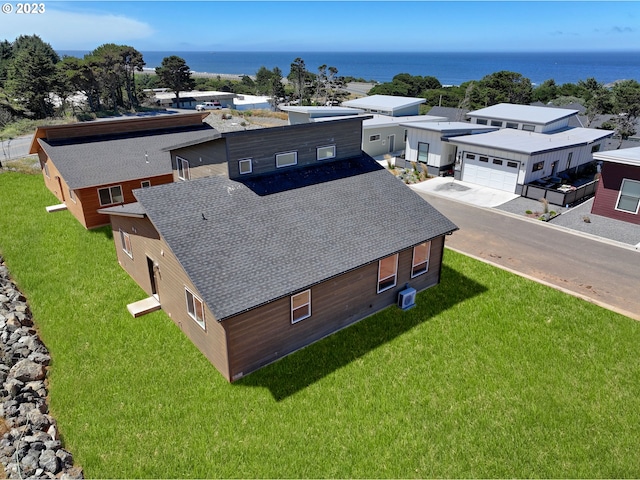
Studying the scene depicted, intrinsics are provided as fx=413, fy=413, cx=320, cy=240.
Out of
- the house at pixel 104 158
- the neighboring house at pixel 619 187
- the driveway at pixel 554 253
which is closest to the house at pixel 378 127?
the house at pixel 104 158

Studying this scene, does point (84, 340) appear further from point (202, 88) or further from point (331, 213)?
point (202, 88)

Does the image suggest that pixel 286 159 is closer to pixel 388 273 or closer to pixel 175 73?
pixel 388 273

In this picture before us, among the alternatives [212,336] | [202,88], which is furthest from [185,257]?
[202,88]

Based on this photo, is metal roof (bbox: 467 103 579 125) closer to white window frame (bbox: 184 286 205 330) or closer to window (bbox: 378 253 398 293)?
window (bbox: 378 253 398 293)

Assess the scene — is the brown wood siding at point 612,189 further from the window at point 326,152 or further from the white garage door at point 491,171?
the window at point 326,152

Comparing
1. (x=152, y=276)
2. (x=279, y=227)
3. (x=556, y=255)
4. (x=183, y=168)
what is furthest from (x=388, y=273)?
(x=183, y=168)
